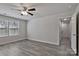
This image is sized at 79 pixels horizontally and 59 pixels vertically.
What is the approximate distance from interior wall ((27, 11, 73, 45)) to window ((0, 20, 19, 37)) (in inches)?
58.5

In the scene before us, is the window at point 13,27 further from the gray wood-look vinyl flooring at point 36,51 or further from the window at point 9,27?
the gray wood-look vinyl flooring at point 36,51

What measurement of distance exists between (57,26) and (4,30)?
4.08 meters

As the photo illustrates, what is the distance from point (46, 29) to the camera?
17.4 feet

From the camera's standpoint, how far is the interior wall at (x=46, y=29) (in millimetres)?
4652

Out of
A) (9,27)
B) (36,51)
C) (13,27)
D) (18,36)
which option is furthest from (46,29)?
(9,27)

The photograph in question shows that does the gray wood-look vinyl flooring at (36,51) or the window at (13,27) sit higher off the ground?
the window at (13,27)

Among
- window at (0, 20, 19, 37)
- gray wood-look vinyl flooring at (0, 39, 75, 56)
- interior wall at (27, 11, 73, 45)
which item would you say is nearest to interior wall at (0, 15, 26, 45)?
window at (0, 20, 19, 37)

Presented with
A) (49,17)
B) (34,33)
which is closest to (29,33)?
(34,33)

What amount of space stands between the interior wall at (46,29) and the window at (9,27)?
1.49 metres

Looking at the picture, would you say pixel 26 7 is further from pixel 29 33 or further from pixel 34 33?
pixel 29 33

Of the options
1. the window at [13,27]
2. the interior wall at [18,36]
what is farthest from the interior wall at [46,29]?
the window at [13,27]

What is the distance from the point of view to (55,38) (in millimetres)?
4715

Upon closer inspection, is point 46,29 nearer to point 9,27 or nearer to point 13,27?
point 13,27

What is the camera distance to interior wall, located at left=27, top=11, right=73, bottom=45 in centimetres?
465
